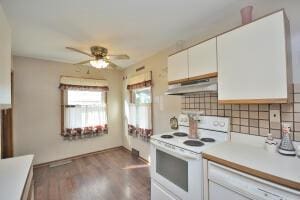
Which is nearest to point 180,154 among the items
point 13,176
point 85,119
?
point 13,176

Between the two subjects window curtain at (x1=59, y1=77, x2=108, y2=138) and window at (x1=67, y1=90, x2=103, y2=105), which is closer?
window curtain at (x1=59, y1=77, x2=108, y2=138)

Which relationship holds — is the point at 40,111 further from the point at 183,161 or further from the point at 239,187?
the point at 239,187

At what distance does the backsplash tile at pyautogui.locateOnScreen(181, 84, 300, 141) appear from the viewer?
124cm

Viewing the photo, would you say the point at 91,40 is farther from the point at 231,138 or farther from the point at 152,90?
the point at 231,138

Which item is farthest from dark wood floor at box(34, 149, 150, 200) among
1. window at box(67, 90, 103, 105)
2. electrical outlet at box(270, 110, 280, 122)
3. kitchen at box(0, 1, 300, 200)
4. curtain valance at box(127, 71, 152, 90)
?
electrical outlet at box(270, 110, 280, 122)

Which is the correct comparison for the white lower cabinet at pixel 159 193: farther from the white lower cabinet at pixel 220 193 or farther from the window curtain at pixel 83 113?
the window curtain at pixel 83 113

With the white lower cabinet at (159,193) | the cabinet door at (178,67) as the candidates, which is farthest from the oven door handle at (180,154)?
the cabinet door at (178,67)

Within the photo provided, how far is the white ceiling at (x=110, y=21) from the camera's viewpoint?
4.81ft

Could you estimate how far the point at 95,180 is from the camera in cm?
250

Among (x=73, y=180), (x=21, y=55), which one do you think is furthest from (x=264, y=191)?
(x=21, y=55)

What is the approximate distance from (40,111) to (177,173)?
3066 millimetres

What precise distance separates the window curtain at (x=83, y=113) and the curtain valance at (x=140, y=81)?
70 cm

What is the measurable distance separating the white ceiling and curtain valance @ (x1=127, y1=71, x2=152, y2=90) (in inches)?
25.2

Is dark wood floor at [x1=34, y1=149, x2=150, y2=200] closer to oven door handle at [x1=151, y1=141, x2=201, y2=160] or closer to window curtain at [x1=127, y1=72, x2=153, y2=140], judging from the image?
window curtain at [x1=127, y1=72, x2=153, y2=140]
